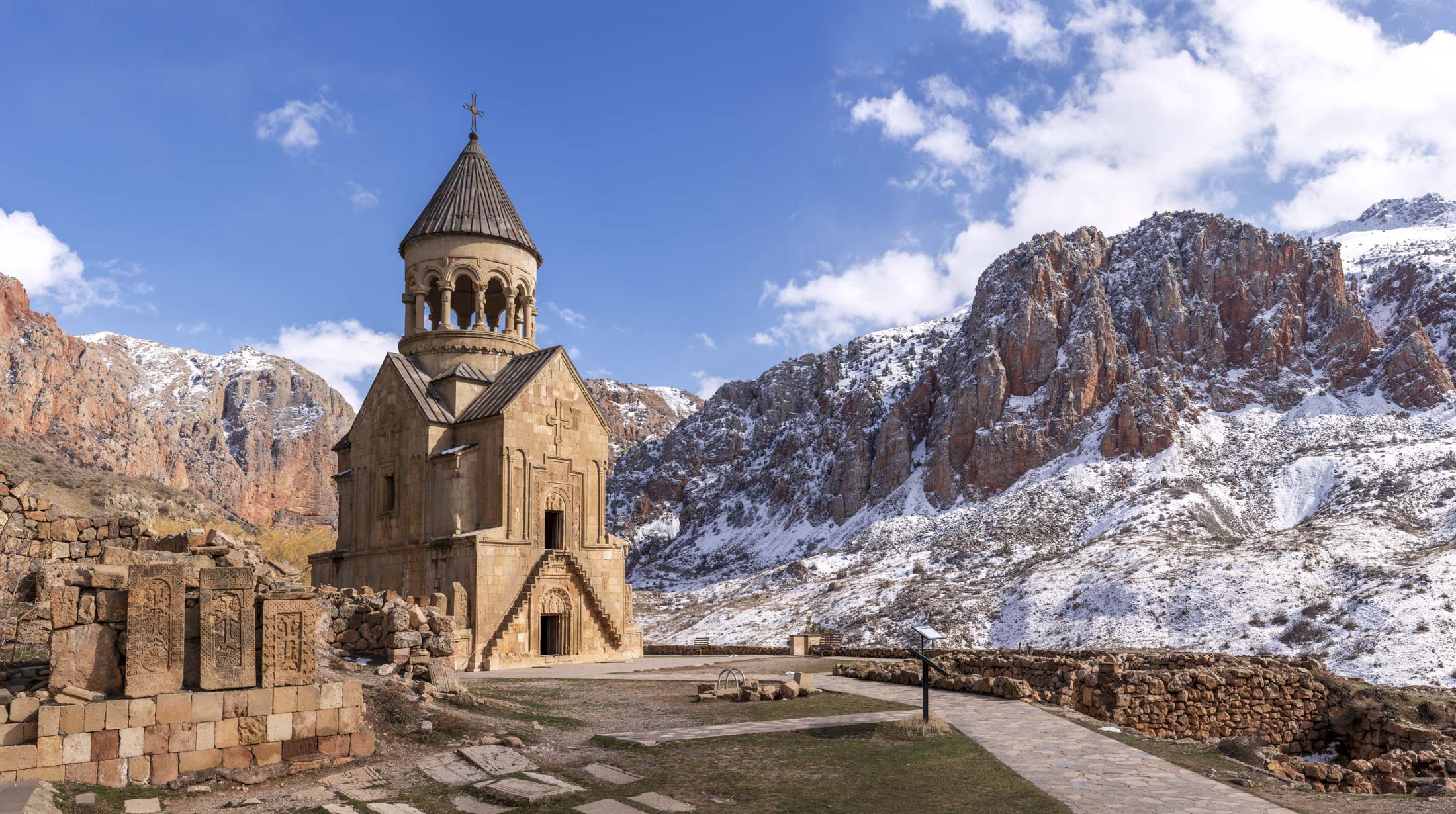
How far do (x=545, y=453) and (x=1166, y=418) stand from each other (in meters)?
60.5

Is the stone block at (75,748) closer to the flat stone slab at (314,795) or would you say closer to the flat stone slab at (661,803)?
the flat stone slab at (314,795)

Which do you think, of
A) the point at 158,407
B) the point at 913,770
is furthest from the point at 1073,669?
the point at 158,407

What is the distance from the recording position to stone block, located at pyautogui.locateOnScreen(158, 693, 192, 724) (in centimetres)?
895

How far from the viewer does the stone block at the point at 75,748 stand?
8391mm

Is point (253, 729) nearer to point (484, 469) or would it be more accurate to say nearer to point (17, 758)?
point (17, 758)

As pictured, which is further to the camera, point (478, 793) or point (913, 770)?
point (913, 770)

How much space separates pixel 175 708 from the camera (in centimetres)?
902

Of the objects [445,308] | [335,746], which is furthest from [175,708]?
[445,308]

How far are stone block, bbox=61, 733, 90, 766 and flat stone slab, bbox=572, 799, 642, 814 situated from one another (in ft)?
14.3

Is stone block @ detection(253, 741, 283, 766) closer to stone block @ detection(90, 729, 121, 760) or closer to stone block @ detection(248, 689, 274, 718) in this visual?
stone block @ detection(248, 689, 274, 718)

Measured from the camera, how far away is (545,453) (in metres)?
25.2

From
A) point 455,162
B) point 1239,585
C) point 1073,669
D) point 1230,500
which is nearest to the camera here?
point 1073,669

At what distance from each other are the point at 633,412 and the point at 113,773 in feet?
536

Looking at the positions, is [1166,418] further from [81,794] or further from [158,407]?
[158,407]
